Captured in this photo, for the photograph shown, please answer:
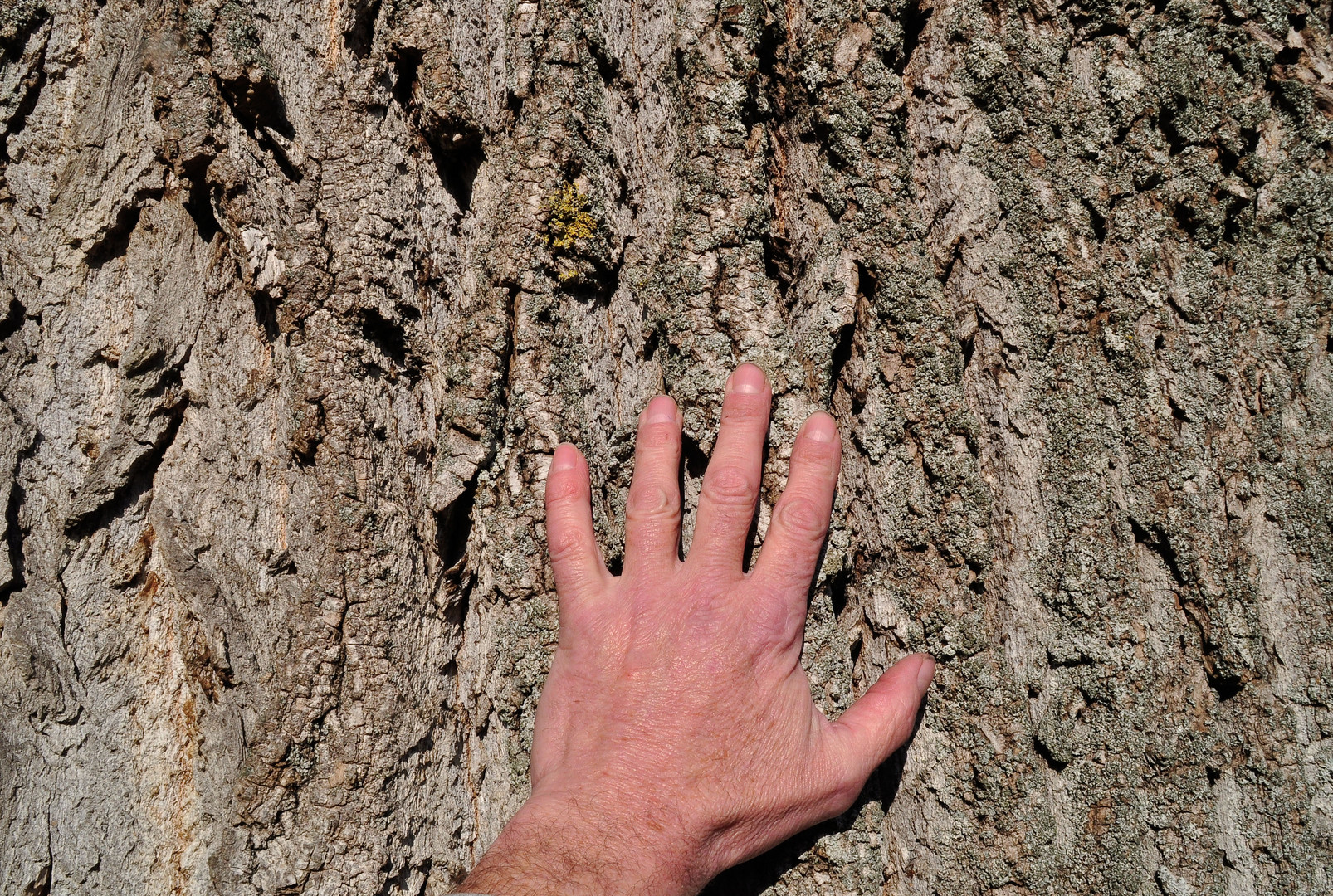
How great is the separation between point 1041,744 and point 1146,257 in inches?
53.0

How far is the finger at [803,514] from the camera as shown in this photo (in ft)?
6.73

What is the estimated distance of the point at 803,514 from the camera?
2049 mm

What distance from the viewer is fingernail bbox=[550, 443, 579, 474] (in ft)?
6.89

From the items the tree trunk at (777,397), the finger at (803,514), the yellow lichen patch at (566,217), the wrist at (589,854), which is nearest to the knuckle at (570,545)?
the tree trunk at (777,397)

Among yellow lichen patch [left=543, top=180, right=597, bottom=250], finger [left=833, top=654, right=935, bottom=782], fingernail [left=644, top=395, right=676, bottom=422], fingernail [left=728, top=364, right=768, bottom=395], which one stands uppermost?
yellow lichen patch [left=543, top=180, right=597, bottom=250]

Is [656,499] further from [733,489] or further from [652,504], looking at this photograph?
[733,489]

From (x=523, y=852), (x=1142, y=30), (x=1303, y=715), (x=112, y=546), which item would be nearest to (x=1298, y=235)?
(x=1142, y=30)

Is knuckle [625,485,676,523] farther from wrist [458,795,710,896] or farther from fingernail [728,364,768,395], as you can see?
wrist [458,795,710,896]

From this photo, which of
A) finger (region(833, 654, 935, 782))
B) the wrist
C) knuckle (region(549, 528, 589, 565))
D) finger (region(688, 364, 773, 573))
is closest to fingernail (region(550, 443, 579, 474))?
knuckle (region(549, 528, 589, 565))

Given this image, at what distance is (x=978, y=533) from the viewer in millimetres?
2156

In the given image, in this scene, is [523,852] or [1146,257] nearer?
[523,852]

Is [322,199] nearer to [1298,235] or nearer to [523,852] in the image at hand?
[523,852]

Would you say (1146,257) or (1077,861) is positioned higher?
(1146,257)

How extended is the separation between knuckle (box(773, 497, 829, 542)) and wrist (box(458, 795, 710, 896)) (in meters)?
0.76
